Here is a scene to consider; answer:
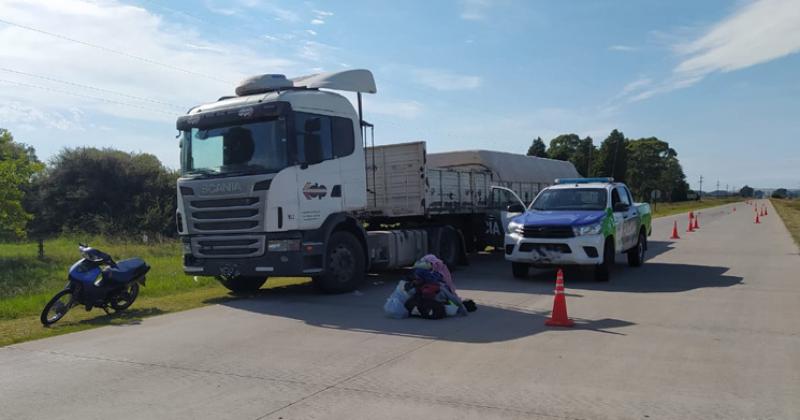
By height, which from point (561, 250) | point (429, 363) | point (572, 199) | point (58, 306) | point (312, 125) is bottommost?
point (429, 363)

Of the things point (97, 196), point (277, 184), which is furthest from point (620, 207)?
point (97, 196)

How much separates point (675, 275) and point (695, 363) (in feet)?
27.0

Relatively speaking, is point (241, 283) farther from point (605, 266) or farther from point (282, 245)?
point (605, 266)

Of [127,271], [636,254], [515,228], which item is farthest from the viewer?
[636,254]

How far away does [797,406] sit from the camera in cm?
507

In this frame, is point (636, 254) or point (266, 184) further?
point (636, 254)

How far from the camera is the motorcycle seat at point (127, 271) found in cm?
965

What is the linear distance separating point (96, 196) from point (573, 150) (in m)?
61.9

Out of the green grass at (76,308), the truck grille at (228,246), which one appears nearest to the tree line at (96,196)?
the green grass at (76,308)

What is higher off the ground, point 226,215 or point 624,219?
point 226,215

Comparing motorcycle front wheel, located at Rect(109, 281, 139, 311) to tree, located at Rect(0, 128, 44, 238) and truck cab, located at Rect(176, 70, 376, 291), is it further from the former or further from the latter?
tree, located at Rect(0, 128, 44, 238)

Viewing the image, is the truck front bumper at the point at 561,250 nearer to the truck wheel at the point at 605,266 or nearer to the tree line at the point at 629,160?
the truck wheel at the point at 605,266

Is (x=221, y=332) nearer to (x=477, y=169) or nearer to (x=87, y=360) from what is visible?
(x=87, y=360)

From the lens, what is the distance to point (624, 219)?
1433cm
